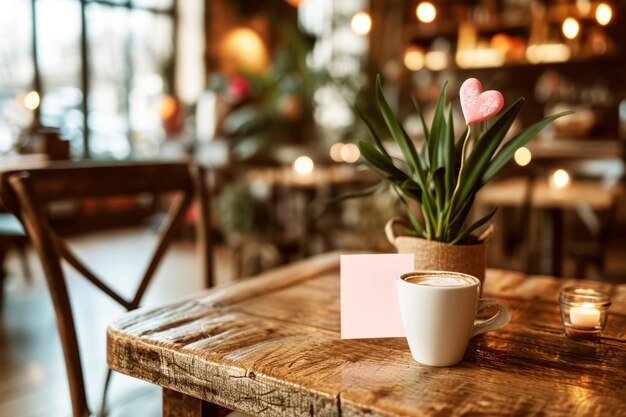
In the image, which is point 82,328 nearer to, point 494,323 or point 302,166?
point 302,166

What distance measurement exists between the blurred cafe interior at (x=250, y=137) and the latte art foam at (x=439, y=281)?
2.74ft

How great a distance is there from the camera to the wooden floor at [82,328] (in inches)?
87.7

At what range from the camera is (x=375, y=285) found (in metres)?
0.91

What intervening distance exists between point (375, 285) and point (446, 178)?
200 mm

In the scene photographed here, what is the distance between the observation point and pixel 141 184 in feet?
5.39

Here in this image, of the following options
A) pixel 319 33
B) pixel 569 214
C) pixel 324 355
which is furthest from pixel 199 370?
pixel 319 33

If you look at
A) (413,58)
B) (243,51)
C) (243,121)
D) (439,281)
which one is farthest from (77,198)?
(243,51)

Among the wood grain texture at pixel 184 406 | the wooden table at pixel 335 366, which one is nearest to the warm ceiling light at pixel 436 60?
the wooden table at pixel 335 366

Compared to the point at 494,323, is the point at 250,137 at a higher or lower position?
higher

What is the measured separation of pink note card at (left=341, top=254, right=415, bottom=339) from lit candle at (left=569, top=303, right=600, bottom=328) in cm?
28

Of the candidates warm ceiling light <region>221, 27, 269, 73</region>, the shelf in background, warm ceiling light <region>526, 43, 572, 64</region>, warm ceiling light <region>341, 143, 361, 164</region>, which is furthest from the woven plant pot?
warm ceiling light <region>221, 27, 269, 73</region>

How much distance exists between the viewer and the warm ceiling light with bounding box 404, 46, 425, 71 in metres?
7.21

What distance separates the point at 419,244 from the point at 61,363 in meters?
2.15

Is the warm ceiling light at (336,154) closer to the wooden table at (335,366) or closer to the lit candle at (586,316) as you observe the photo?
the wooden table at (335,366)
